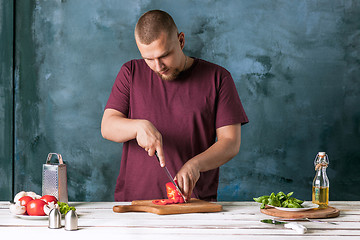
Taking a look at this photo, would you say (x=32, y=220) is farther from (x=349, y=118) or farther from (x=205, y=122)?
(x=349, y=118)

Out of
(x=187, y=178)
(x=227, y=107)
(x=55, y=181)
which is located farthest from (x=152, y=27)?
(x=55, y=181)

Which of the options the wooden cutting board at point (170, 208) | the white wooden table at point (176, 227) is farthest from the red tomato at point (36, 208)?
the wooden cutting board at point (170, 208)

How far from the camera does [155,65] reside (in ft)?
6.75

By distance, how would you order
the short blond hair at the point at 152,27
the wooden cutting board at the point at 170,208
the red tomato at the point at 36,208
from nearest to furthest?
the red tomato at the point at 36,208, the wooden cutting board at the point at 170,208, the short blond hair at the point at 152,27

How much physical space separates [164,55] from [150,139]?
17.0 inches

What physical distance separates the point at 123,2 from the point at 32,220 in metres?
2.60

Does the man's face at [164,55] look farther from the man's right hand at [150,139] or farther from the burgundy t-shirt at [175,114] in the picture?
the man's right hand at [150,139]

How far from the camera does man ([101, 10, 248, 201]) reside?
2.19 meters

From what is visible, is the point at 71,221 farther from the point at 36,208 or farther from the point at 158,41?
the point at 158,41

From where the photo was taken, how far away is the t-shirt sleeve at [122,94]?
2.27 metres

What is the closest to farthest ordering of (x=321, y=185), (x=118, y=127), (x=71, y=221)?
(x=71, y=221) < (x=321, y=185) < (x=118, y=127)

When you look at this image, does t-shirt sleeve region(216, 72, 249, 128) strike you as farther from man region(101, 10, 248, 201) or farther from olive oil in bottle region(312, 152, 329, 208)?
olive oil in bottle region(312, 152, 329, 208)

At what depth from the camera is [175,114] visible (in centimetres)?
221

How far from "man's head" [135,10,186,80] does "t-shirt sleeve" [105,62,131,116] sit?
25 cm
